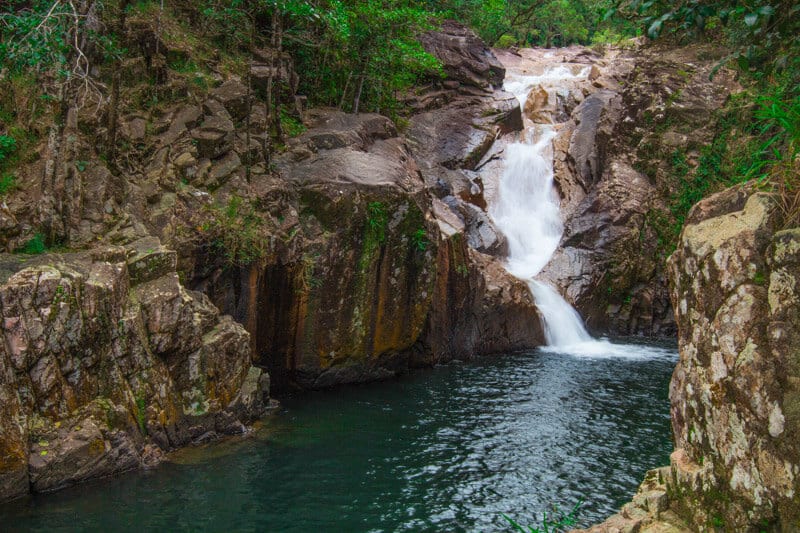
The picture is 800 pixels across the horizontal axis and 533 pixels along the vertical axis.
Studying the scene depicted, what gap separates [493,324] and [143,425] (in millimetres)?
11195

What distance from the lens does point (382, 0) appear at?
20094 mm

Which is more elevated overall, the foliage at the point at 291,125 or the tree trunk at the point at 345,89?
the tree trunk at the point at 345,89

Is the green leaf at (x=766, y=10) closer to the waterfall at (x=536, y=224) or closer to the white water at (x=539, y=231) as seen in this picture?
the white water at (x=539, y=231)

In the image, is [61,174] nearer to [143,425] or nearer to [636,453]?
[143,425]

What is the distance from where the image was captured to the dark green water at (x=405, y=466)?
883 cm

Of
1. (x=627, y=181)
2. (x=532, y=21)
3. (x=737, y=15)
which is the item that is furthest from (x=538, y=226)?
(x=532, y=21)

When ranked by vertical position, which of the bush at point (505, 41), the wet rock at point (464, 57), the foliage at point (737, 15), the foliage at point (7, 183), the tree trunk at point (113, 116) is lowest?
the foliage at point (7, 183)

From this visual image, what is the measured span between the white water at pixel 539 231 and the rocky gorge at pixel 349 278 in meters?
0.58

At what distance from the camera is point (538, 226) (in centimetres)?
2477

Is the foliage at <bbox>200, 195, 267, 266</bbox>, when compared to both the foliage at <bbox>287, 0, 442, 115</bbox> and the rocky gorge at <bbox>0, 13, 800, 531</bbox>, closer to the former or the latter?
the rocky gorge at <bbox>0, 13, 800, 531</bbox>

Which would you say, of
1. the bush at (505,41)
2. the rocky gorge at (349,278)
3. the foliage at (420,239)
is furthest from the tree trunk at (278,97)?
the bush at (505,41)

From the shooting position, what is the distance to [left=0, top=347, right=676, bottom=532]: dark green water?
29.0 feet

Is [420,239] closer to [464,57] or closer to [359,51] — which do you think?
[359,51]

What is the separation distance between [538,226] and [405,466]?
15.6 metres
